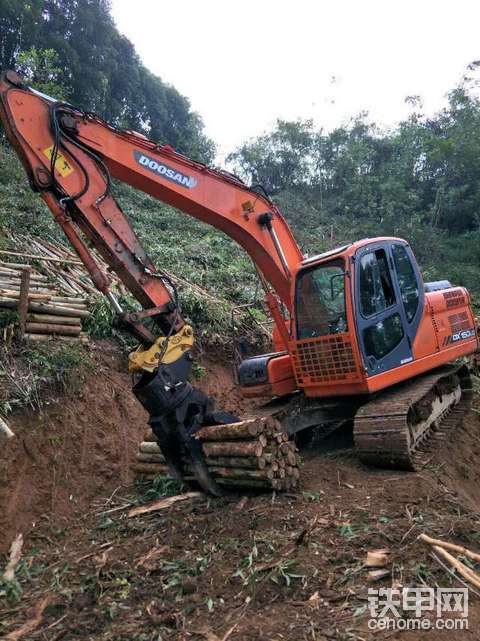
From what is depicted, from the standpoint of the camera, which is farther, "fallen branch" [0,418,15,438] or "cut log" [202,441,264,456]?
"fallen branch" [0,418,15,438]

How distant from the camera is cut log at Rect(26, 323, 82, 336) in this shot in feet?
21.9

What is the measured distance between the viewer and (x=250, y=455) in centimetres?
465

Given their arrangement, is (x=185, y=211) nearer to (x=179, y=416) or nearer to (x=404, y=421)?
(x=179, y=416)

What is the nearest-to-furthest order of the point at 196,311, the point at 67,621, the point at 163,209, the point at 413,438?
the point at 67,621 < the point at 413,438 < the point at 196,311 < the point at 163,209

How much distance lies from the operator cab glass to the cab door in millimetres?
209

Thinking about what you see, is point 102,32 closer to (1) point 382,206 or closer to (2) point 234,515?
(1) point 382,206

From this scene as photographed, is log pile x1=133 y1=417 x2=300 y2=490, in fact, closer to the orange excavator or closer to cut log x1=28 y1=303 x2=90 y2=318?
the orange excavator

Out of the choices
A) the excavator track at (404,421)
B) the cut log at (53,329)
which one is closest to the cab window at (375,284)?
the excavator track at (404,421)

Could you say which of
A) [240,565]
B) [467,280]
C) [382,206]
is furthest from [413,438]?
[382,206]

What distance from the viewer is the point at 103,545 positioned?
452 cm

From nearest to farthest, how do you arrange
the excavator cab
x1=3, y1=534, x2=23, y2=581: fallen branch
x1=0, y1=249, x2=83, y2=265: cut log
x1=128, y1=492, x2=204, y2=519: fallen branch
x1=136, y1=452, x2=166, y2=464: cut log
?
1. x1=3, y1=534, x2=23, y2=581: fallen branch
2. x1=128, y1=492, x2=204, y2=519: fallen branch
3. the excavator cab
4. x1=136, y1=452, x2=166, y2=464: cut log
5. x1=0, y1=249, x2=83, y2=265: cut log

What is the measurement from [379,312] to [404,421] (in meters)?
1.25

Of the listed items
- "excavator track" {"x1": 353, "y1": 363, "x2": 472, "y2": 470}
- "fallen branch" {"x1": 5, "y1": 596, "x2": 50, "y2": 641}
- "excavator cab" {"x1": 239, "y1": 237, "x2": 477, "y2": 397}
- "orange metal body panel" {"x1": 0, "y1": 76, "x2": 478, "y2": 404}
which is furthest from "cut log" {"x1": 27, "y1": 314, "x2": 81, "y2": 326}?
"excavator track" {"x1": 353, "y1": 363, "x2": 472, "y2": 470}

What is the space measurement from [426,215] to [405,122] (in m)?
7.00
